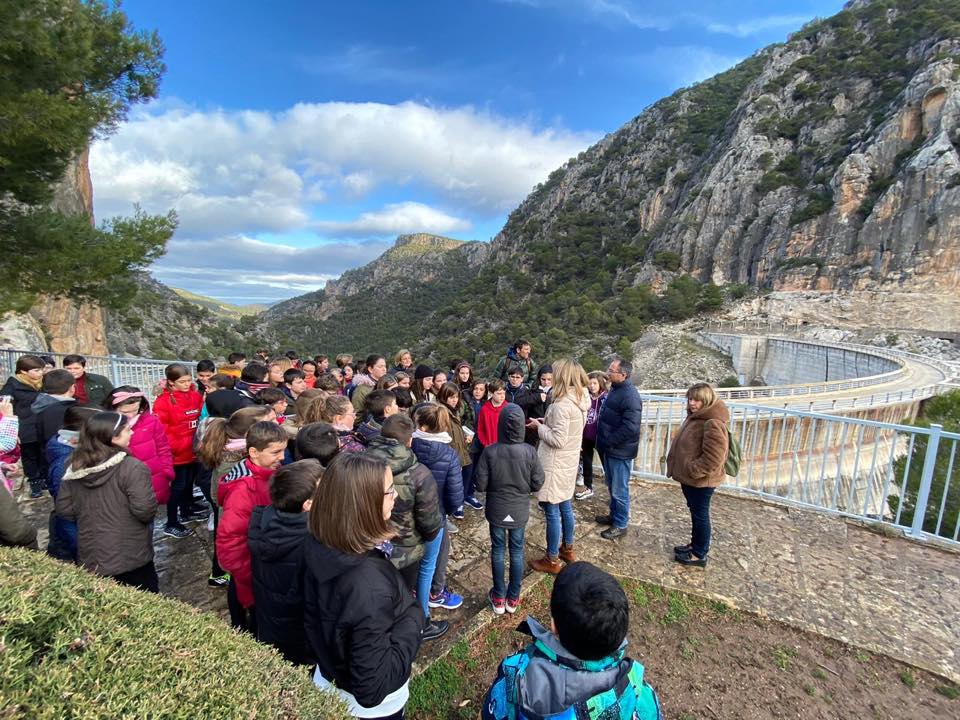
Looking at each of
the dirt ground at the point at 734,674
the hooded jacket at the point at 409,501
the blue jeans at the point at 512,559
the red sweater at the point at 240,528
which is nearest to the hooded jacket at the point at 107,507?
the red sweater at the point at 240,528

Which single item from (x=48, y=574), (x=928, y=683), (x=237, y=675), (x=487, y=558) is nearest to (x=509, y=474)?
(x=487, y=558)

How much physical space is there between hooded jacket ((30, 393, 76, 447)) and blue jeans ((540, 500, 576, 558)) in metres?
4.20

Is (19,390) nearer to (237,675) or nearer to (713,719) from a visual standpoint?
(237,675)

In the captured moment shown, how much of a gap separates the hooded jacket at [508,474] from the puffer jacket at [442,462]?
0.58 feet

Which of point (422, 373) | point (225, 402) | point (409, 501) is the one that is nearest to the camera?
point (409, 501)

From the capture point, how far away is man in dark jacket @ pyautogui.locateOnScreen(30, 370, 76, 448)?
3637 mm

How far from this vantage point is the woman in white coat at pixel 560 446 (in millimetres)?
3342

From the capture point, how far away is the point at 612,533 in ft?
13.5

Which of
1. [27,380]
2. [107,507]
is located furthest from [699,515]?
[27,380]

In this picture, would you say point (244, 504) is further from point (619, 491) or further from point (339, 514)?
point (619, 491)

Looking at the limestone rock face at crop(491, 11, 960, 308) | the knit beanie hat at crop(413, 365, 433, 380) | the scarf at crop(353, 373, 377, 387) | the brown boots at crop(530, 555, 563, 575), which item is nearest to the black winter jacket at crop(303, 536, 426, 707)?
the brown boots at crop(530, 555, 563, 575)

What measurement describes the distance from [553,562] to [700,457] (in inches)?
58.4

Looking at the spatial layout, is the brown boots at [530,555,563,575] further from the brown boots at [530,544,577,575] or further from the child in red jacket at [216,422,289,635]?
the child in red jacket at [216,422,289,635]

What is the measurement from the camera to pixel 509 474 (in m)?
2.91
